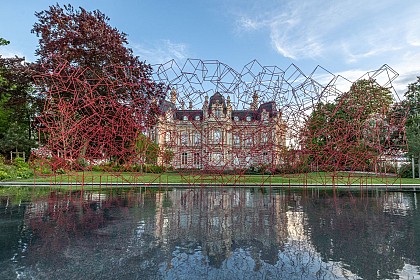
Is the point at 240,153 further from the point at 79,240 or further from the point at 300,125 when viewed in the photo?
the point at 79,240

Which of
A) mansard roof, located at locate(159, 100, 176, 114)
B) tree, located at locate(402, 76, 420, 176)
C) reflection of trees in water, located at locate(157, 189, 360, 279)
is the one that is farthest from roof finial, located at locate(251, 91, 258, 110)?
tree, located at locate(402, 76, 420, 176)

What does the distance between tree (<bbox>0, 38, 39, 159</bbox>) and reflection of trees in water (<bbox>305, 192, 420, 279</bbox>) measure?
2084 cm

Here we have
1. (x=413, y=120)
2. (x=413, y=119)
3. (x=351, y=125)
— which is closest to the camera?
(x=351, y=125)

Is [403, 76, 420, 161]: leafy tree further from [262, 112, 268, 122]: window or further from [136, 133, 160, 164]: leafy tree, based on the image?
[136, 133, 160, 164]: leafy tree

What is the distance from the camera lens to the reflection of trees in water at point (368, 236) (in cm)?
402

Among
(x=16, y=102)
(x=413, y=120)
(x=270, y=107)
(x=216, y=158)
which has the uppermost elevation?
(x=16, y=102)

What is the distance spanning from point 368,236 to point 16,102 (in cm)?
2681

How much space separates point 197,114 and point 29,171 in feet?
46.4

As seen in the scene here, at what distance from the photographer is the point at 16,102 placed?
2350cm

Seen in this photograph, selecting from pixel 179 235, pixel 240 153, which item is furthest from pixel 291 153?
pixel 179 235

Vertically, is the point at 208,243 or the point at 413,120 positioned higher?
the point at 413,120

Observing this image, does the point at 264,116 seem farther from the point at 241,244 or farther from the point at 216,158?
the point at 241,244

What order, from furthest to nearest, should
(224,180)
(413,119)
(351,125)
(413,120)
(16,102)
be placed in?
1. (413,120)
2. (413,119)
3. (16,102)
4. (224,180)
5. (351,125)

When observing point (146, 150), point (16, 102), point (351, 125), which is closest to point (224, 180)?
point (146, 150)
